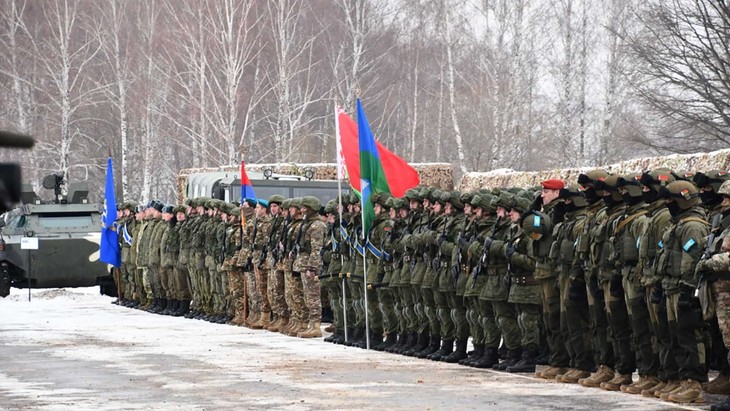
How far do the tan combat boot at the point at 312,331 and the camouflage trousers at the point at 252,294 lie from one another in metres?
2.10

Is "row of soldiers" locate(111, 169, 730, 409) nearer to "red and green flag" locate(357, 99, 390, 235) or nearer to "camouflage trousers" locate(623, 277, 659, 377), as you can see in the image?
"camouflage trousers" locate(623, 277, 659, 377)

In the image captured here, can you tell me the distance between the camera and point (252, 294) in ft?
72.2

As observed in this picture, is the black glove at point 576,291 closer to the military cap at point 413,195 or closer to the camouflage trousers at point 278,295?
the military cap at point 413,195

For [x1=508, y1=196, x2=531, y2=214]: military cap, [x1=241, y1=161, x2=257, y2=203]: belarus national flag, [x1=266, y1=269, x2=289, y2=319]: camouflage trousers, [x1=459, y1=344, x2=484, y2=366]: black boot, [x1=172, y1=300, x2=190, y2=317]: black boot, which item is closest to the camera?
[x1=508, y1=196, x2=531, y2=214]: military cap

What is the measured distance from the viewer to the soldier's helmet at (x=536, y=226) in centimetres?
1424

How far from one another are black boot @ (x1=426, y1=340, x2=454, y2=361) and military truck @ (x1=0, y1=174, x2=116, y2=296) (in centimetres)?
1418

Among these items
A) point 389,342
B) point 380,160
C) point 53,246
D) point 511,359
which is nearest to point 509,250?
point 511,359

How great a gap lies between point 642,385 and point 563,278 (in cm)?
160

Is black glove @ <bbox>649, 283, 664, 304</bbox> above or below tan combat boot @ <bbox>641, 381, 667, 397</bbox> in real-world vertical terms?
above

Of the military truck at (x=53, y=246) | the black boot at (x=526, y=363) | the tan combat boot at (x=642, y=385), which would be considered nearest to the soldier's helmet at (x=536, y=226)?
the black boot at (x=526, y=363)

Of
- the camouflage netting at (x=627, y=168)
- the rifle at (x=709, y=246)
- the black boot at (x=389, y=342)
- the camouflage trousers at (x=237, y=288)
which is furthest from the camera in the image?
the camouflage trousers at (x=237, y=288)

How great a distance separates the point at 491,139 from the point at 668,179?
34.4m

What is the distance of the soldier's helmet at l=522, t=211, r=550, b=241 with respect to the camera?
46.7ft

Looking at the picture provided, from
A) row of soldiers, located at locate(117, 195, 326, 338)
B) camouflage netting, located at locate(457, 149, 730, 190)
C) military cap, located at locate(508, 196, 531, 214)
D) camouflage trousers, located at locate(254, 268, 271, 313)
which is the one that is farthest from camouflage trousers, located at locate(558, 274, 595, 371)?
camouflage trousers, located at locate(254, 268, 271, 313)
